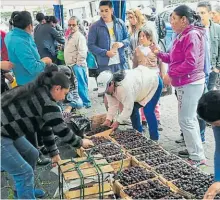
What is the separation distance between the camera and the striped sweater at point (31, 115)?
244 cm

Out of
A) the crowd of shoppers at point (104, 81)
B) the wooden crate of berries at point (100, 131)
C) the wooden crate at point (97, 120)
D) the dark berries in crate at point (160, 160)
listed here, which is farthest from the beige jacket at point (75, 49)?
the dark berries in crate at point (160, 160)

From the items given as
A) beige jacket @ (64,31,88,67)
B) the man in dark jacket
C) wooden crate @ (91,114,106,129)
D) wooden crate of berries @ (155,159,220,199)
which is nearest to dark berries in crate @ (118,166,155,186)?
wooden crate of berries @ (155,159,220,199)

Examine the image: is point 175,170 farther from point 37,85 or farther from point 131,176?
point 37,85

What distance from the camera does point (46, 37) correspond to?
18.8 ft

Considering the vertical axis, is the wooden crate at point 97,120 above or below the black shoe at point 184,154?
Result: above

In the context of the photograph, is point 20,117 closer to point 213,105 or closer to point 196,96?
point 213,105

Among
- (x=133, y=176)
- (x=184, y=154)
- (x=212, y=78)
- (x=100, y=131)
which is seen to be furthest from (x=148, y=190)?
(x=212, y=78)

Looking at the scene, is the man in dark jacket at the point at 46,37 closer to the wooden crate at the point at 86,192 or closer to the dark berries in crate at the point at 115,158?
the dark berries in crate at the point at 115,158

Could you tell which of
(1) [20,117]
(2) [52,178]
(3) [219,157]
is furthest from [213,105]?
(2) [52,178]

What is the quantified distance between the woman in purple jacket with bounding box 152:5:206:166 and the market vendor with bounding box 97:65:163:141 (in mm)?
343

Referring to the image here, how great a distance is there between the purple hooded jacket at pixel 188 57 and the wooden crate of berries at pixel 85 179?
1371 mm

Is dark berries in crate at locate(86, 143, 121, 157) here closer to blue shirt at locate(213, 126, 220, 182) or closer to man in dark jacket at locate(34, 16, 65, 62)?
blue shirt at locate(213, 126, 220, 182)

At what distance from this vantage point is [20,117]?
8.05ft

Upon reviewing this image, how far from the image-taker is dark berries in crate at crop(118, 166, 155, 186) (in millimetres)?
3057
